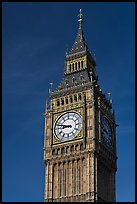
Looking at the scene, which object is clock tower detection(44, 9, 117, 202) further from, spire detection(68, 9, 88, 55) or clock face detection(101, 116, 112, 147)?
spire detection(68, 9, 88, 55)

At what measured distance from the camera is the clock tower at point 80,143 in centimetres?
7238

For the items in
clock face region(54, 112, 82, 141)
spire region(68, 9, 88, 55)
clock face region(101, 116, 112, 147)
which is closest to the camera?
clock face region(54, 112, 82, 141)

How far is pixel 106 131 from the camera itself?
257 ft

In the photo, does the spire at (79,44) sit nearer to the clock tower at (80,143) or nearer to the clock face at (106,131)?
the clock tower at (80,143)

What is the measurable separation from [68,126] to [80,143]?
11.4 ft

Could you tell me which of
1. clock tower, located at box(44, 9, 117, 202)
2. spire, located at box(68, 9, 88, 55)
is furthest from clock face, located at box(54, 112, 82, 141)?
spire, located at box(68, 9, 88, 55)

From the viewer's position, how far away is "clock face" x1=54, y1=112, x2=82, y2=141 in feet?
248

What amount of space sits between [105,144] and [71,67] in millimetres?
16653

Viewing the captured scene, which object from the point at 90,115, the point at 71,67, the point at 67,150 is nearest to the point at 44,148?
the point at 67,150

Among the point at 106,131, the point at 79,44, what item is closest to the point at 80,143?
the point at 106,131

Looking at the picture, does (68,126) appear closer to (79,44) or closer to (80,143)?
(80,143)

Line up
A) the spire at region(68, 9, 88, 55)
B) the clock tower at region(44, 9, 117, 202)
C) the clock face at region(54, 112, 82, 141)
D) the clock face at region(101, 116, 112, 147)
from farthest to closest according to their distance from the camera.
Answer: the spire at region(68, 9, 88, 55) → the clock face at region(101, 116, 112, 147) → the clock face at region(54, 112, 82, 141) → the clock tower at region(44, 9, 117, 202)

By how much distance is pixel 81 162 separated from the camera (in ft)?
242

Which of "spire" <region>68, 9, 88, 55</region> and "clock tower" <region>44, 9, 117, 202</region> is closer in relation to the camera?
"clock tower" <region>44, 9, 117, 202</region>
